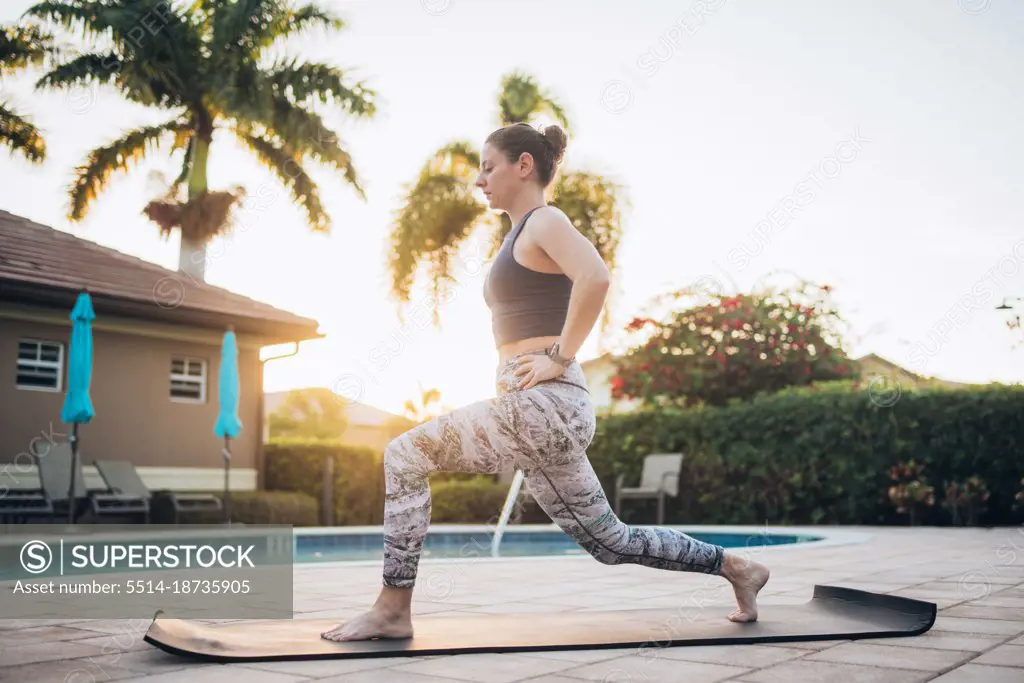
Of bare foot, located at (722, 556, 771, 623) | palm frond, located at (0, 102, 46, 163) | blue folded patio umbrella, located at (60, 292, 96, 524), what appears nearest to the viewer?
bare foot, located at (722, 556, 771, 623)

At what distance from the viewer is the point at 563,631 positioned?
3.54 m

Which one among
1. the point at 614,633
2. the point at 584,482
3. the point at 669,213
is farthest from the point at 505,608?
the point at 669,213

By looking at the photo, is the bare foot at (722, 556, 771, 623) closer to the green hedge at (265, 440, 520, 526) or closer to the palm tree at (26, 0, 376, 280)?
the green hedge at (265, 440, 520, 526)

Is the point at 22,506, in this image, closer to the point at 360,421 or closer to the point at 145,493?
the point at 145,493

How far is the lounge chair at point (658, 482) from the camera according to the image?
42.9ft

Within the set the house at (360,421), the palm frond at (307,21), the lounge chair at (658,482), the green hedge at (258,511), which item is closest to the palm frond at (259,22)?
the palm frond at (307,21)

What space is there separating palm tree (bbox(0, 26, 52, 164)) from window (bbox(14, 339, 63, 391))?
7760 millimetres

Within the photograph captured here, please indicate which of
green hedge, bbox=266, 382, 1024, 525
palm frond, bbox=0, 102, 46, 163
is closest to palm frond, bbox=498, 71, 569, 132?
green hedge, bbox=266, 382, 1024, 525

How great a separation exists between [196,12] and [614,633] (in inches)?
716

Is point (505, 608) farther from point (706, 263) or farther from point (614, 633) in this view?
point (706, 263)

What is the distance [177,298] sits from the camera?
13.9 meters

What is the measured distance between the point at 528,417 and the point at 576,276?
0.47 metres

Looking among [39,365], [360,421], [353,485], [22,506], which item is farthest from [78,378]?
[360,421]

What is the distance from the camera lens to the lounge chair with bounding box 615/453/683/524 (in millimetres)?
13086
